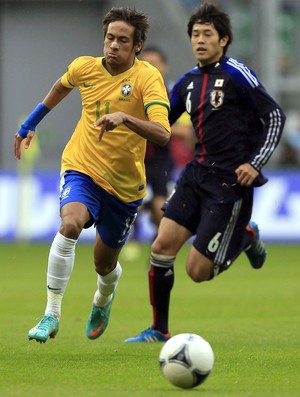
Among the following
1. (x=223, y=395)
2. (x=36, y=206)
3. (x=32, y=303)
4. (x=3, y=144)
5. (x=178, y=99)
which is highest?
Result: (x=178, y=99)

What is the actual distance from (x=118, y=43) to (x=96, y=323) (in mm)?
2240

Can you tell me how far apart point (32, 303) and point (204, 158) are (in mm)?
3564

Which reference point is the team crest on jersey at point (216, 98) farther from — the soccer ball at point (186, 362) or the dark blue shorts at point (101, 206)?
the soccer ball at point (186, 362)

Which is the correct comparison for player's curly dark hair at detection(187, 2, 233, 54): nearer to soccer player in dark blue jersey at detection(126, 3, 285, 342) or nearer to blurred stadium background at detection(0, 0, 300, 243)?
soccer player in dark blue jersey at detection(126, 3, 285, 342)

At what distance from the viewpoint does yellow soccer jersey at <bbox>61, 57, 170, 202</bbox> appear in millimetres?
8430

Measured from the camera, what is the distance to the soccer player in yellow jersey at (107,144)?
319 inches

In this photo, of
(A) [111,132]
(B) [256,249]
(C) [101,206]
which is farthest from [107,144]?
(B) [256,249]

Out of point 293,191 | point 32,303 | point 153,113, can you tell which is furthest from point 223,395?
point 293,191

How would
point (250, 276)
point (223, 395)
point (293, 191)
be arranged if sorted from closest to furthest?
point (223, 395) → point (250, 276) → point (293, 191)

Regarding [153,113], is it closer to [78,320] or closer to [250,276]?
[78,320]

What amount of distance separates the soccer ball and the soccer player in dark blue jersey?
8.35 ft

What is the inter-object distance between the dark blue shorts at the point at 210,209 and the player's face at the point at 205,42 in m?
0.86

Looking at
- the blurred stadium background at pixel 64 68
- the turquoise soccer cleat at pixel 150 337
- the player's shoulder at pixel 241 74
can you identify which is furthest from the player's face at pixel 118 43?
the blurred stadium background at pixel 64 68

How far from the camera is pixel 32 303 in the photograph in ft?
39.7
